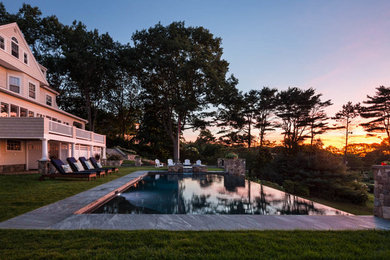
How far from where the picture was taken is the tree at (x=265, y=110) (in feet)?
95.2

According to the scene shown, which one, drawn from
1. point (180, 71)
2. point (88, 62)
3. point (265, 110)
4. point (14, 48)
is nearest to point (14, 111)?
point (14, 48)

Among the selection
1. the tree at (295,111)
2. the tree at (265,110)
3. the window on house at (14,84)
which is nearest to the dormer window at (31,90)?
the window on house at (14,84)

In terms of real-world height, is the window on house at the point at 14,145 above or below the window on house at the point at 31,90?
below

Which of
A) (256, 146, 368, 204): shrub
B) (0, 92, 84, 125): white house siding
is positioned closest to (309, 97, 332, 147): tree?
(256, 146, 368, 204): shrub

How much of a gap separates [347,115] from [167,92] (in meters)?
25.9

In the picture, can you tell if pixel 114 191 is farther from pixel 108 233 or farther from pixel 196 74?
pixel 196 74

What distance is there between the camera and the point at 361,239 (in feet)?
11.2

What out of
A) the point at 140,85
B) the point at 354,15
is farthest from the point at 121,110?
the point at 354,15

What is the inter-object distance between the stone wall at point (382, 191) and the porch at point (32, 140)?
595 inches

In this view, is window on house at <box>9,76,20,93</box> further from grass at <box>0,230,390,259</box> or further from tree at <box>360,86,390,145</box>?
tree at <box>360,86,390,145</box>

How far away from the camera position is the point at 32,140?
1592 centimetres

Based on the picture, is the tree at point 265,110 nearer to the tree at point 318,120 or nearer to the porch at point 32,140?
the tree at point 318,120

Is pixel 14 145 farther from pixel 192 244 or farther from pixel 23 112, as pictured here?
pixel 192 244

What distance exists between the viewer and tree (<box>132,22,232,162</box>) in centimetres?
2419
